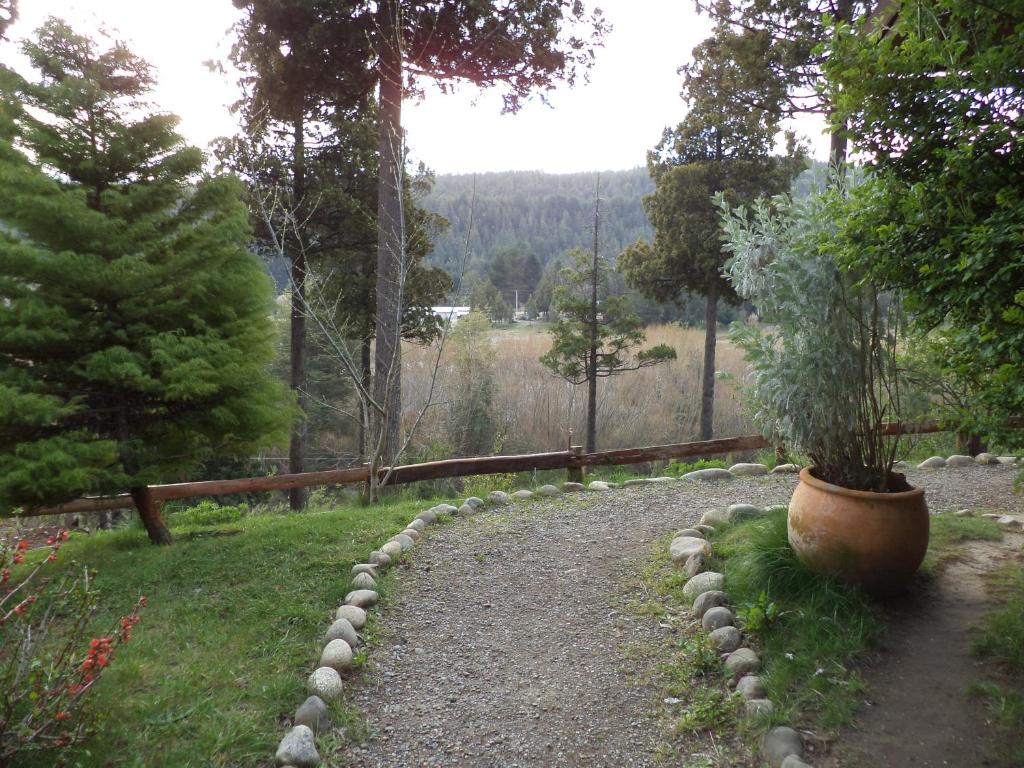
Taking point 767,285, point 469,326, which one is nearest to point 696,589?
point 767,285

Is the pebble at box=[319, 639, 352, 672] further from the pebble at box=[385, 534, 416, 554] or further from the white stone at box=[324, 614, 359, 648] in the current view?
the pebble at box=[385, 534, 416, 554]

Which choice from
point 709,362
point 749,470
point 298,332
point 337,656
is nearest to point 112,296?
point 337,656

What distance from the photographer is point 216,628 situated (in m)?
3.51

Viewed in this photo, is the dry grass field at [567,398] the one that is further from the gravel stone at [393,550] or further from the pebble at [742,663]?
the pebble at [742,663]

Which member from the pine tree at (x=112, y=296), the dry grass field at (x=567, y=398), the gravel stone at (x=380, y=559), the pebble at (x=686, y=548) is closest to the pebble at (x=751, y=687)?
the pebble at (x=686, y=548)

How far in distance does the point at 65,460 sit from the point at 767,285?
4.44m

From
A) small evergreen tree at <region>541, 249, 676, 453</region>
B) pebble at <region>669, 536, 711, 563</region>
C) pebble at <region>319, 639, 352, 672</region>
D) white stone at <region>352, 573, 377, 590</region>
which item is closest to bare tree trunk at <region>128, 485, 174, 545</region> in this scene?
white stone at <region>352, 573, 377, 590</region>

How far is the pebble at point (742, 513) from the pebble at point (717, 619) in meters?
1.56

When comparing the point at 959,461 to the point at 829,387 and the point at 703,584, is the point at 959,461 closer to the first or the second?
the point at 829,387

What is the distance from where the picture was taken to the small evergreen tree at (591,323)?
12.4 metres

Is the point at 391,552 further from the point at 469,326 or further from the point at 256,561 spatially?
the point at 469,326

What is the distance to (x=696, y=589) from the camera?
377 centimetres

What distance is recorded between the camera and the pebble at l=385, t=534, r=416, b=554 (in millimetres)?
4740

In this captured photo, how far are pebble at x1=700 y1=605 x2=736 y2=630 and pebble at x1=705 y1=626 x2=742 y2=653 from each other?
9cm
